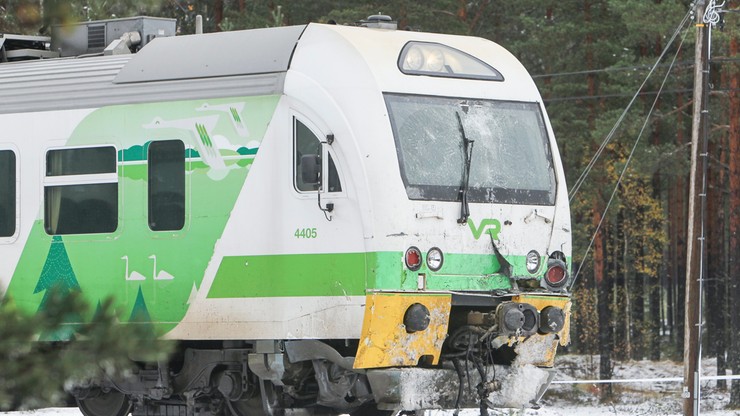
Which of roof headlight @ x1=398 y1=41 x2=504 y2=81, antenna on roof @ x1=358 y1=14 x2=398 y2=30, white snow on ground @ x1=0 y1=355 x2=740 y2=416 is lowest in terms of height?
white snow on ground @ x1=0 y1=355 x2=740 y2=416

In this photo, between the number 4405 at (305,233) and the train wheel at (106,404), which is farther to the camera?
the train wheel at (106,404)

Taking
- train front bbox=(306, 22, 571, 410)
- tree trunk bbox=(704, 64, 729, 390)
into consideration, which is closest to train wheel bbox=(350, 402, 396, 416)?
train front bbox=(306, 22, 571, 410)

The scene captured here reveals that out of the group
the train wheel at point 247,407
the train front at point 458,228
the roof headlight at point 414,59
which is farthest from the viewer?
the train wheel at point 247,407

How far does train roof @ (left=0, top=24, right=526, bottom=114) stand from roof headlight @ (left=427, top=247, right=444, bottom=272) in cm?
133

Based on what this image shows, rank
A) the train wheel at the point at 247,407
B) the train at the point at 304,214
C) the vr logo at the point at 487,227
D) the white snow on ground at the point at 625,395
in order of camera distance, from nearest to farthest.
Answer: the train at the point at 304,214
the vr logo at the point at 487,227
the train wheel at the point at 247,407
the white snow on ground at the point at 625,395

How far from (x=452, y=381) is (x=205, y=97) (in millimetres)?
3111

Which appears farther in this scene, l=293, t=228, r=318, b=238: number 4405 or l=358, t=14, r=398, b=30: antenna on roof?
l=358, t=14, r=398, b=30: antenna on roof

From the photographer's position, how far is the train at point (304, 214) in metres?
11.0

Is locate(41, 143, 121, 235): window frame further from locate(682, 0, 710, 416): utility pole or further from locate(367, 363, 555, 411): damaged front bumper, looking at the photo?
locate(682, 0, 710, 416): utility pole

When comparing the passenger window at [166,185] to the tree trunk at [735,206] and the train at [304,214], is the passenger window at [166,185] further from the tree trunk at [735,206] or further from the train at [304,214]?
the tree trunk at [735,206]

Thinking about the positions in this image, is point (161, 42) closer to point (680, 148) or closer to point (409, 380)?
point (409, 380)

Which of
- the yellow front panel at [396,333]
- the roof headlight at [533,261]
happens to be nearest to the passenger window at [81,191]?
the yellow front panel at [396,333]

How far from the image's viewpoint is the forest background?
101 ft

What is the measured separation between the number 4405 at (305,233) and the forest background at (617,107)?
59.4ft
